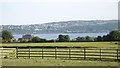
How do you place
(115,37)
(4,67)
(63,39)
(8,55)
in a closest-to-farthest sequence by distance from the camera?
(4,67)
(8,55)
(115,37)
(63,39)

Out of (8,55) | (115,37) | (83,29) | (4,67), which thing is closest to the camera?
(4,67)

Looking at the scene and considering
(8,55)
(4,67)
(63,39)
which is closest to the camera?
(4,67)

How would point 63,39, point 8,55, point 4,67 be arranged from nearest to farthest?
point 4,67 < point 8,55 < point 63,39

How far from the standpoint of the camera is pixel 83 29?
5113 inches

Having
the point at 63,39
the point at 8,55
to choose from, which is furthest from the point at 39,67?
the point at 63,39

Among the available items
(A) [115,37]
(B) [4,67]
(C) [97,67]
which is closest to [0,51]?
(B) [4,67]

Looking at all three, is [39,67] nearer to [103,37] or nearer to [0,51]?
[0,51]

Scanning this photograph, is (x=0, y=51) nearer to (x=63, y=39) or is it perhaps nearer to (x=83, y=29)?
(x=63, y=39)

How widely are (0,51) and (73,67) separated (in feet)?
29.3

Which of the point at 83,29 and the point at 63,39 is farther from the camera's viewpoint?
the point at 83,29

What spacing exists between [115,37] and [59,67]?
46.3 meters

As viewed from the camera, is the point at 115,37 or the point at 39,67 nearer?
the point at 39,67

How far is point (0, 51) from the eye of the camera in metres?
21.5

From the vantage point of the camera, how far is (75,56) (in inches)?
856
